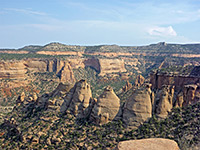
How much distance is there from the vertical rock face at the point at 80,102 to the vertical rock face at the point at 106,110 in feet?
10.2

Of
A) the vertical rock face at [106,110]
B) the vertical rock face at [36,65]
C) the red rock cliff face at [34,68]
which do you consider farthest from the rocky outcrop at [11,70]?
the vertical rock face at [106,110]

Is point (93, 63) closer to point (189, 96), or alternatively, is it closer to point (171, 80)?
point (171, 80)

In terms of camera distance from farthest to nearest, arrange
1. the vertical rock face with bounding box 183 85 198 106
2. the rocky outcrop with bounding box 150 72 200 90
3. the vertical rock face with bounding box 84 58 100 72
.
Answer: the vertical rock face with bounding box 84 58 100 72
the rocky outcrop with bounding box 150 72 200 90
the vertical rock face with bounding box 183 85 198 106

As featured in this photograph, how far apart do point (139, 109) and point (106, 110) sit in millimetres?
5706

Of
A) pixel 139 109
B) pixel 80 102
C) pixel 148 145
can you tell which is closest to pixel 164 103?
pixel 139 109

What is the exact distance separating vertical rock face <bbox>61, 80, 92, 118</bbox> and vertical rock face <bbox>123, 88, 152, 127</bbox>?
8.47m

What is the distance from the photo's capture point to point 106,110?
141 feet

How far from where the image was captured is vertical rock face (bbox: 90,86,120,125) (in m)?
42.6

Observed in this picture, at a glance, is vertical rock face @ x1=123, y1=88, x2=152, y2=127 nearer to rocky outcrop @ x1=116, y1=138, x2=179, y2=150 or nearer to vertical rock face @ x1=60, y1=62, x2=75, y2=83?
rocky outcrop @ x1=116, y1=138, x2=179, y2=150

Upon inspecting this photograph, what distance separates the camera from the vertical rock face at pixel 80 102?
46.4 m

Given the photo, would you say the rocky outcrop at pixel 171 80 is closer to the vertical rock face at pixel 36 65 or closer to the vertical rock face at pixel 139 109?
the vertical rock face at pixel 139 109

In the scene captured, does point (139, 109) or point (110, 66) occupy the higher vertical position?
point (110, 66)

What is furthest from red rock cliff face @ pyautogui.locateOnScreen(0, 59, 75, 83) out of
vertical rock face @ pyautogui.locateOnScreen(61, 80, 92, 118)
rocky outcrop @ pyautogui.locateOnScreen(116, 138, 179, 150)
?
rocky outcrop @ pyautogui.locateOnScreen(116, 138, 179, 150)

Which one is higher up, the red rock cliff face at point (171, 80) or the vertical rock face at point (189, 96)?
the red rock cliff face at point (171, 80)
